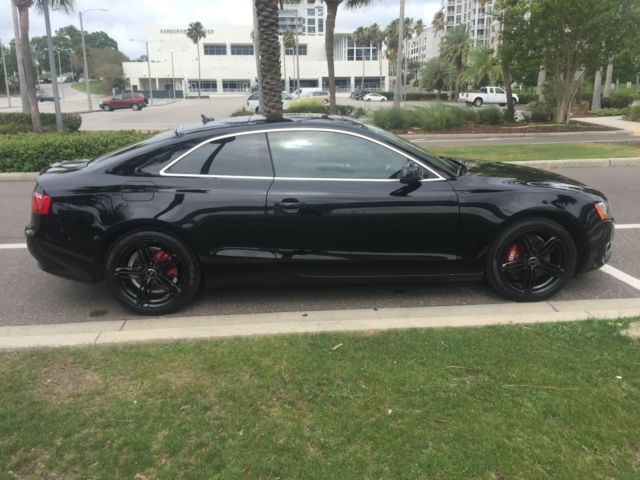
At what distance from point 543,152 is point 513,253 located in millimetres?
10020

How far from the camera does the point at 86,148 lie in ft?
37.7

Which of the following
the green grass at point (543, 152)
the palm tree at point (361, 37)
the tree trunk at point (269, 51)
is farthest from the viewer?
the palm tree at point (361, 37)

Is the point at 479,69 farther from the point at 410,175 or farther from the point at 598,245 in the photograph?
the point at 410,175

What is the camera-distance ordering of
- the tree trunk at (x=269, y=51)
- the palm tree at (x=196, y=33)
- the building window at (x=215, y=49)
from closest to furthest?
the tree trunk at (x=269, y=51), the palm tree at (x=196, y=33), the building window at (x=215, y=49)

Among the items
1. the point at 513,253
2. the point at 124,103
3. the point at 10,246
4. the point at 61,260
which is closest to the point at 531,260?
the point at 513,253

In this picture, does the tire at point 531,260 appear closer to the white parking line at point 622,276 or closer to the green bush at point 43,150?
the white parking line at point 622,276

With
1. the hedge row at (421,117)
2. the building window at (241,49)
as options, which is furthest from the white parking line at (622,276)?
the building window at (241,49)

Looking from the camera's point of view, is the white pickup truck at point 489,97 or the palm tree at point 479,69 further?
the palm tree at point 479,69

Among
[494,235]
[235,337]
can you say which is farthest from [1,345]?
[494,235]

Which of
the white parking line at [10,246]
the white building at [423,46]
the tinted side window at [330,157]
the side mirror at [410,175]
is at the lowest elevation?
the white parking line at [10,246]

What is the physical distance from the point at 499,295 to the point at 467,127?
1992 centimetres

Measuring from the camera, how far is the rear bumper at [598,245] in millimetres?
4422

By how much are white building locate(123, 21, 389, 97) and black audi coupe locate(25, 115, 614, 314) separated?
299 feet

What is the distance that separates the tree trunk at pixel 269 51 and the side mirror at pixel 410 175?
30.4 ft
